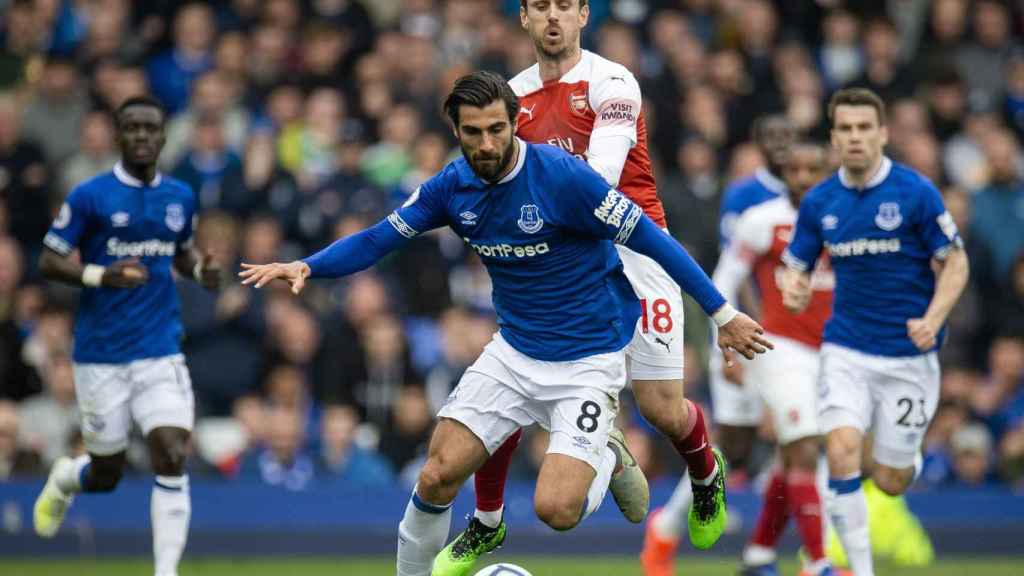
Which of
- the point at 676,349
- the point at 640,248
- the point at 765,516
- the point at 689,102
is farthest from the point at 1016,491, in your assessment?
the point at 640,248

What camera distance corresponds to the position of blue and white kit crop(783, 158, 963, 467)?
9.98 m

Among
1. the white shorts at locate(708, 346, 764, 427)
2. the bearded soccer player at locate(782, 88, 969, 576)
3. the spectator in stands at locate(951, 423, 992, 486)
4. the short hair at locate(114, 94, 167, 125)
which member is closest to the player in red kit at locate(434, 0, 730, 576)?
the bearded soccer player at locate(782, 88, 969, 576)

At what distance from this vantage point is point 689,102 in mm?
16641

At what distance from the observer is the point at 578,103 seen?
8.97 m

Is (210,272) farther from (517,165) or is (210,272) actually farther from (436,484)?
(517,165)

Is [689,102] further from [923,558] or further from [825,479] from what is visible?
[825,479]

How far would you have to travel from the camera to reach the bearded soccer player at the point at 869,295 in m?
9.88

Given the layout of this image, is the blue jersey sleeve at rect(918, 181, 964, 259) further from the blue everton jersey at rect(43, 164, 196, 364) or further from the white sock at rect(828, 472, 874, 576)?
the blue everton jersey at rect(43, 164, 196, 364)

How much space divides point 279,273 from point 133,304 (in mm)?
2530

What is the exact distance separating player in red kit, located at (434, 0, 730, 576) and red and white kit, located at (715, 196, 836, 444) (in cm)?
185

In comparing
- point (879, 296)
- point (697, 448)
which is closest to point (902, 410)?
point (879, 296)

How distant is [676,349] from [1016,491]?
6.07 meters

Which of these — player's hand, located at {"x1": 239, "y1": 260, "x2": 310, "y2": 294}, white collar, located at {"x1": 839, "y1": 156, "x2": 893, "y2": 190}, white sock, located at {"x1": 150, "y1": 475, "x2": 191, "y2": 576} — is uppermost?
white collar, located at {"x1": 839, "y1": 156, "x2": 893, "y2": 190}

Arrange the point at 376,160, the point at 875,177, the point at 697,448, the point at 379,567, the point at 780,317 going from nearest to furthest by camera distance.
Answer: the point at 697,448 < the point at 875,177 < the point at 780,317 < the point at 379,567 < the point at 376,160
